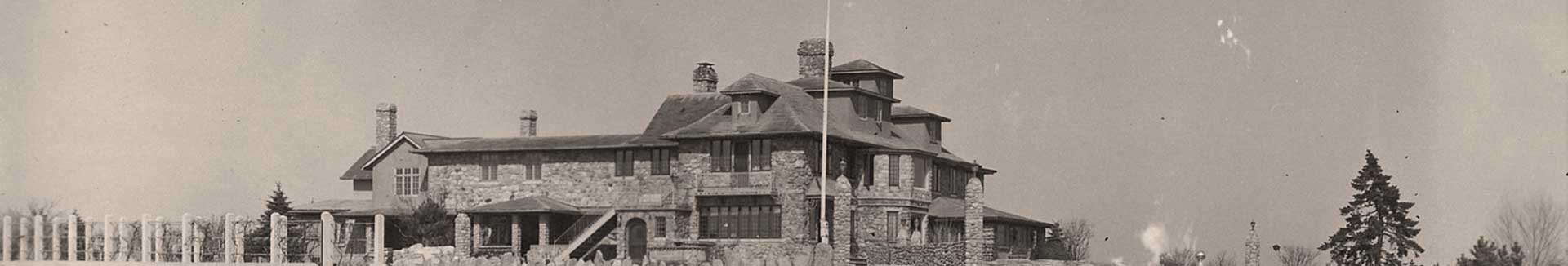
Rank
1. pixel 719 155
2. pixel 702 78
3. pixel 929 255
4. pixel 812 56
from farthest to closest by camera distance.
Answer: pixel 702 78 < pixel 812 56 < pixel 719 155 < pixel 929 255

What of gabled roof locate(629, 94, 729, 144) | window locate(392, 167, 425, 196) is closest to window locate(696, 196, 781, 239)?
gabled roof locate(629, 94, 729, 144)

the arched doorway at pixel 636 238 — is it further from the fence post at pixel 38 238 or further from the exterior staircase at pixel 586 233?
the fence post at pixel 38 238

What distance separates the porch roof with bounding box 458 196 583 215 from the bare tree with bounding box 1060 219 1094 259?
1437 cm

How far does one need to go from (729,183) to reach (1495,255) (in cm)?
1918

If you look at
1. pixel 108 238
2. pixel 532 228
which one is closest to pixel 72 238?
pixel 108 238

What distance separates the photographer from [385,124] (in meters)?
59.0

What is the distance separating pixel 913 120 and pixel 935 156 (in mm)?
2263

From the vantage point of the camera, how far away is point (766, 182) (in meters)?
48.9

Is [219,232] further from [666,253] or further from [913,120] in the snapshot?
[913,120]

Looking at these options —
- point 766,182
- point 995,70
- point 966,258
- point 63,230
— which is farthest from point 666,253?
point 63,230

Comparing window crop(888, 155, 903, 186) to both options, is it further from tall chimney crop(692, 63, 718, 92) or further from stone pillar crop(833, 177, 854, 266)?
tall chimney crop(692, 63, 718, 92)

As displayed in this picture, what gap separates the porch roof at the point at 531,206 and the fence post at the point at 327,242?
11.4 meters

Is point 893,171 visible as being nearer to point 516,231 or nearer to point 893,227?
point 893,227

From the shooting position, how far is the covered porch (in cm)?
5191
